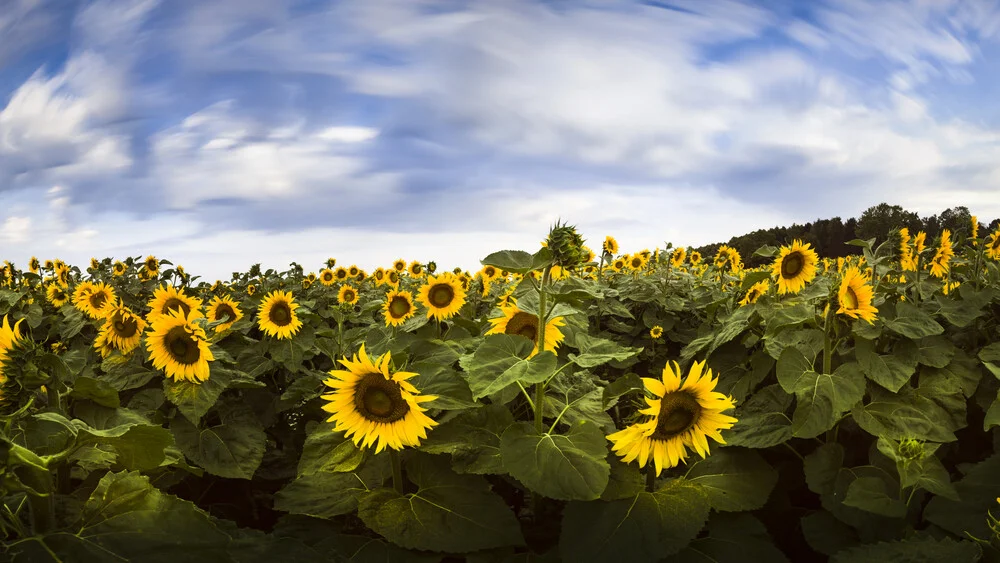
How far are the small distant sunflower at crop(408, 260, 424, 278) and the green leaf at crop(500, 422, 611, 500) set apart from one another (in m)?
9.51

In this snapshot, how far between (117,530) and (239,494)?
8.94 feet

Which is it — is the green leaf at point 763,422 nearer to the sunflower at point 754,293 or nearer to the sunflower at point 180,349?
the sunflower at point 754,293

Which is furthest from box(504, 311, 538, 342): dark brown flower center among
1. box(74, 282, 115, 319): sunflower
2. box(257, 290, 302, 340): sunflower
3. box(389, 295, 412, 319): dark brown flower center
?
box(74, 282, 115, 319): sunflower

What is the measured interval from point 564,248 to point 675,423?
821 millimetres

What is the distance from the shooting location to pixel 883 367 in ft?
→ 9.95

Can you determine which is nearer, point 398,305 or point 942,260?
point 942,260

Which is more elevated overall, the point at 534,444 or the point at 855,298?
the point at 855,298

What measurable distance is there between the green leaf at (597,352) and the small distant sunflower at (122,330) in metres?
2.93

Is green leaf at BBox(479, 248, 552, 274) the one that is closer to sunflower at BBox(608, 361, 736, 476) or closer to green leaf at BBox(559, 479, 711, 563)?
sunflower at BBox(608, 361, 736, 476)

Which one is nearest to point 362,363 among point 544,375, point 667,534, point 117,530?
point 544,375

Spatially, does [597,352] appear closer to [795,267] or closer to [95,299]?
[795,267]

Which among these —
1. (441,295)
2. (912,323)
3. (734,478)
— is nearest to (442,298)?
(441,295)

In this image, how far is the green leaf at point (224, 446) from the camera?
314cm

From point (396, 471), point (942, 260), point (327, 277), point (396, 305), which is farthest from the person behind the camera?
point (327, 277)
